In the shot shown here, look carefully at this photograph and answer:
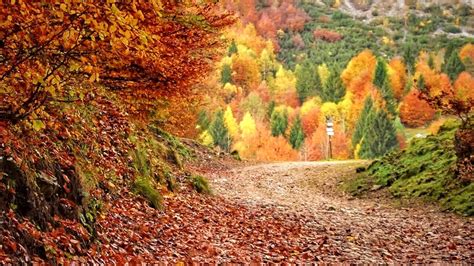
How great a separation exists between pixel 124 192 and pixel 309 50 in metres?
162

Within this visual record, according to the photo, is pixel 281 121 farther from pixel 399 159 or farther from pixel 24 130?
pixel 24 130

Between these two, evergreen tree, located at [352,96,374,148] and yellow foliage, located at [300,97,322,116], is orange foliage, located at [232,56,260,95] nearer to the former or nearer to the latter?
yellow foliage, located at [300,97,322,116]

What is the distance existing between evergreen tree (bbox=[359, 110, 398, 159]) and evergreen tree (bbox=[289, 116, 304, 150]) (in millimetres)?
18521

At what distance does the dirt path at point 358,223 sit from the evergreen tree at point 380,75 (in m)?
81.9

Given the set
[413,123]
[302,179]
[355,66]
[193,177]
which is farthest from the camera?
[355,66]

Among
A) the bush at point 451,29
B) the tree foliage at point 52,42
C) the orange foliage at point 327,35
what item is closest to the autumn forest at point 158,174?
the tree foliage at point 52,42

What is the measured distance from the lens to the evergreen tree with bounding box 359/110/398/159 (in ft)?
245

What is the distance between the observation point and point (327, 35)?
17588 centimetres

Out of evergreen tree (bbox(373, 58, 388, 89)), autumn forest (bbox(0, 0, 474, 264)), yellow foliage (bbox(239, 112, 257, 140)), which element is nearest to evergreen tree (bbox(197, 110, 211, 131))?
autumn forest (bbox(0, 0, 474, 264))

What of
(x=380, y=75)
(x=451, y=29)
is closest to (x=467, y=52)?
(x=380, y=75)

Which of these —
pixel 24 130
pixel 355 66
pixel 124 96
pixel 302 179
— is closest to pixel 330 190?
pixel 302 179

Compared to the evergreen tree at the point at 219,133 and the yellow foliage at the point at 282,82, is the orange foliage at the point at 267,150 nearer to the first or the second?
the evergreen tree at the point at 219,133

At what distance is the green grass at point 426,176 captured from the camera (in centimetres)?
1295

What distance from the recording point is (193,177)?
14.5 m
